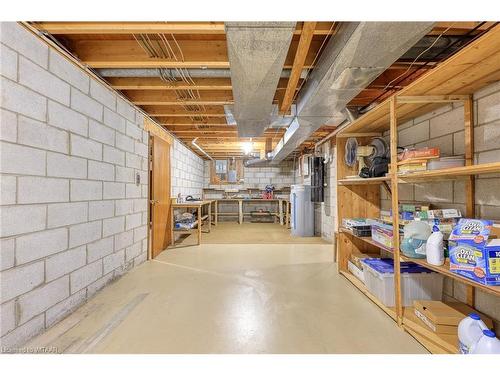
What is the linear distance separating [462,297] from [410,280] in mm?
329

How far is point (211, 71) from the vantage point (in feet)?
7.41

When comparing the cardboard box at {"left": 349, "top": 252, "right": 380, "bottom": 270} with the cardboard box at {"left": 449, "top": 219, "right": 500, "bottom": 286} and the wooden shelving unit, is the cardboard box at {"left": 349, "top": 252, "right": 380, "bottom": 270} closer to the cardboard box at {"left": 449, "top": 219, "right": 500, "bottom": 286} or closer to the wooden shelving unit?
the wooden shelving unit

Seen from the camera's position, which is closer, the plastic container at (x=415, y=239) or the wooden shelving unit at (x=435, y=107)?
the wooden shelving unit at (x=435, y=107)

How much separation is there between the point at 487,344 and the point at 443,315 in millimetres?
361

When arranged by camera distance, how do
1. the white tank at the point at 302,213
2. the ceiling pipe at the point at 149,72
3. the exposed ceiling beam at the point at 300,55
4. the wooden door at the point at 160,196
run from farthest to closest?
the white tank at the point at 302,213
the wooden door at the point at 160,196
the ceiling pipe at the point at 149,72
the exposed ceiling beam at the point at 300,55

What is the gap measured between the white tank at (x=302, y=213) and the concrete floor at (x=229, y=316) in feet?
7.51

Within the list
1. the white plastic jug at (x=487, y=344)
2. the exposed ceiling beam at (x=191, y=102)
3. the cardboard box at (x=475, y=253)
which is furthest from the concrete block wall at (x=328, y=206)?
the white plastic jug at (x=487, y=344)

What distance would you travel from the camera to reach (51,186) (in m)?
1.73

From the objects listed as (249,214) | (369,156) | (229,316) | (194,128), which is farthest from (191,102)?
(249,214)

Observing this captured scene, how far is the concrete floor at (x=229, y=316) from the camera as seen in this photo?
4.91 feet

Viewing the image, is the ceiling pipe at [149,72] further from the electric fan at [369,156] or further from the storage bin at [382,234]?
the storage bin at [382,234]

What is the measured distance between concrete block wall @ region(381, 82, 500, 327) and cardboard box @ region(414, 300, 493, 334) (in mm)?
87

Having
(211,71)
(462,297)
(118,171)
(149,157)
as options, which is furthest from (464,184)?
(149,157)
